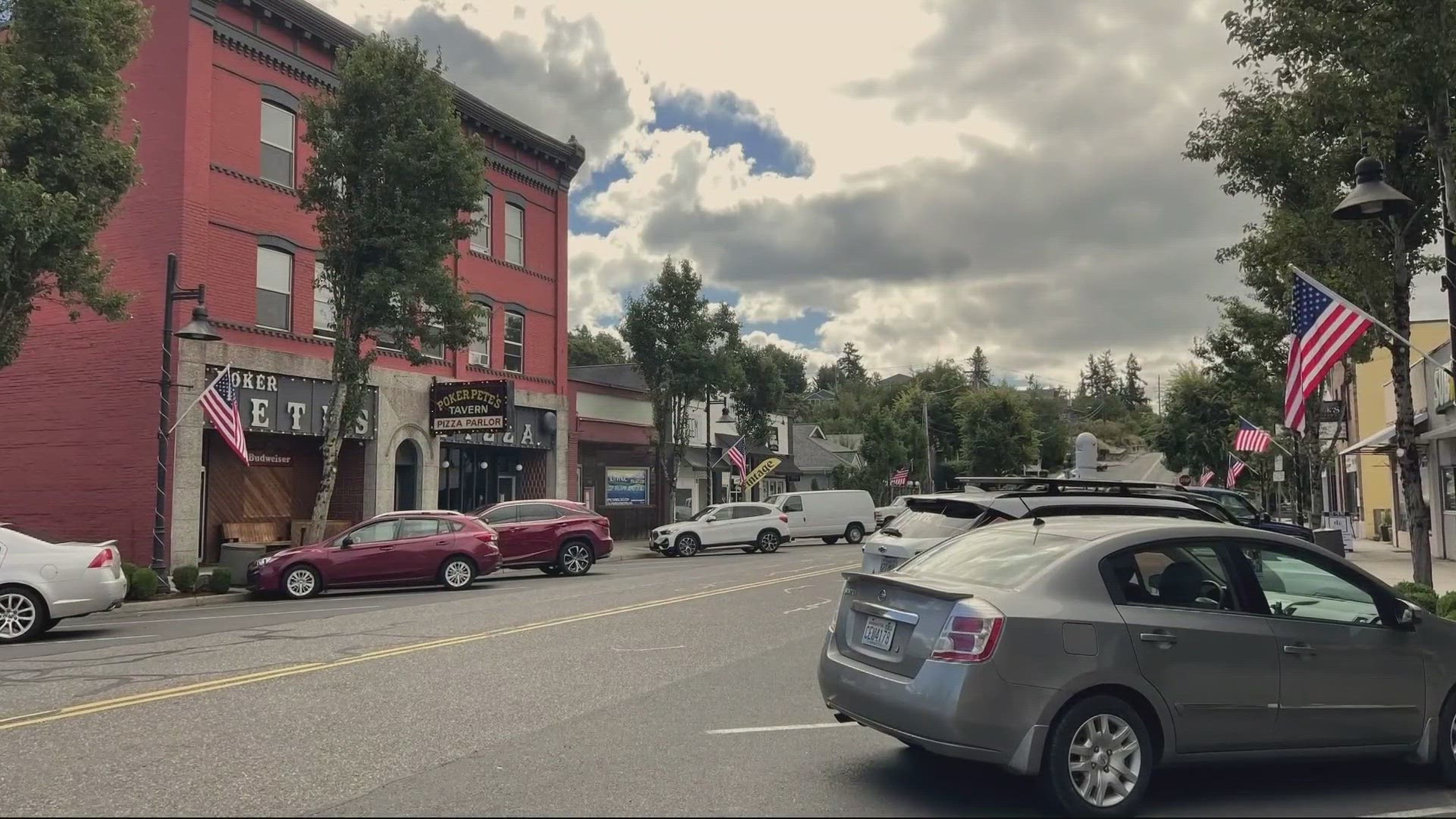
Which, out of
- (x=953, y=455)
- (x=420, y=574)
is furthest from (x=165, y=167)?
(x=953, y=455)

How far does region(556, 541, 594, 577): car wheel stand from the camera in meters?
22.6

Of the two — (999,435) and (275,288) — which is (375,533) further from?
(999,435)

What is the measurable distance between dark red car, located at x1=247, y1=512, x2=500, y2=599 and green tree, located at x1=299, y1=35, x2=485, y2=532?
3292 mm

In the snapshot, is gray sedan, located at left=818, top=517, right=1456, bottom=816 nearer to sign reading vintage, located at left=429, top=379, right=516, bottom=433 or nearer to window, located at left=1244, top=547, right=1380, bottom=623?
window, located at left=1244, top=547, right=1380, bottom=623

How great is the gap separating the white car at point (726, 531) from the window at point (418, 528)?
12.7 m

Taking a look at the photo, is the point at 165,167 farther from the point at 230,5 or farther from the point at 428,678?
the point at 428,678

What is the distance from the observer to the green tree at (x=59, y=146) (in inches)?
610

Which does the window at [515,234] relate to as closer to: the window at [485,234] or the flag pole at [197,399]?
the window at [485,234]

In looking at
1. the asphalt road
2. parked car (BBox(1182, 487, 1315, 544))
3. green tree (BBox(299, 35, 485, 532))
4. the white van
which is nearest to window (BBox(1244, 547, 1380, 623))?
the asphalt road

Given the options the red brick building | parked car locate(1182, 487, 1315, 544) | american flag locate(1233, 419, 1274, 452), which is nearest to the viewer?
parked car locate(1182, 487, 1315, 544)

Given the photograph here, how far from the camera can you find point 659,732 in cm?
714

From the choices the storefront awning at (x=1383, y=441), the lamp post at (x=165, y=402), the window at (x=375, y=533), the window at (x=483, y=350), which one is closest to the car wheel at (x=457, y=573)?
the window at (x=375, y=533)

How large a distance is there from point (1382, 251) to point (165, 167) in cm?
2261

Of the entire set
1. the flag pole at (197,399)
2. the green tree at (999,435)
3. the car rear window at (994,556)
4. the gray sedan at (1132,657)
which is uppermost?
the green tree at (999,435)
